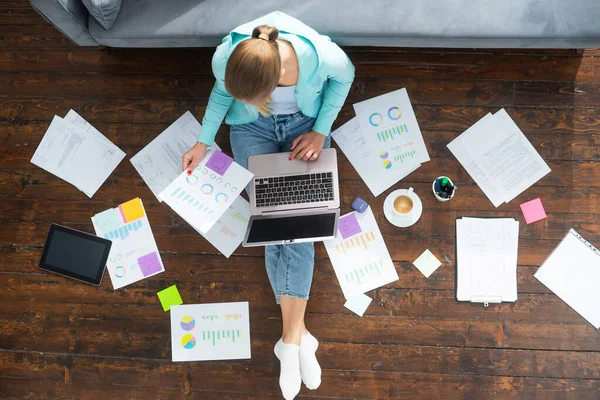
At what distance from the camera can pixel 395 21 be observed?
5.82 feet

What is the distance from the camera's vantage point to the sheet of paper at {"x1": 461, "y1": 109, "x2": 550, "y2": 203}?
2.04 m

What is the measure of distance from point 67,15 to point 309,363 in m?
1.64

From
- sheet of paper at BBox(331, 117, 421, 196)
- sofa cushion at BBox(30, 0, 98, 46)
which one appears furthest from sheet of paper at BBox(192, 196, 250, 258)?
sofa cushion at BBox(30, 0, 98, 46)

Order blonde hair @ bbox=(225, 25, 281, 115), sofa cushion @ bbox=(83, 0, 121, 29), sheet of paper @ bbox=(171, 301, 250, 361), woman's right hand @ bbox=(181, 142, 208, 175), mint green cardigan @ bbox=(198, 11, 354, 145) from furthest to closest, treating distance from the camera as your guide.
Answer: sheet of paper @ bbox=(171, 301, 250, 361)
woman's right hand @ bbox=(181, 142, 208, 175)
sofa cushion @ bbox=(83, 0, 121, 29)
mint green cardigan @ bbox=(198, 11, 354, 145)
blonde hair @ bbox=(225, 25, 281, 115)

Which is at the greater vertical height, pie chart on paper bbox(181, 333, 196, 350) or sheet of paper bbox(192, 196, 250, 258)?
sheet of paper bbox(192, 196, 250, 258)

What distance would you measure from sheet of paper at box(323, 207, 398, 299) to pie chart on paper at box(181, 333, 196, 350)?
695 mm

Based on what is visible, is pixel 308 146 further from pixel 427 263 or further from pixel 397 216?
pixel 427 263

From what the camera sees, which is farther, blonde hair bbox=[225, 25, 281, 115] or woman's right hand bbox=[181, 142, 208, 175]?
woman's right hand bbox=[181, 142, 208, 175]

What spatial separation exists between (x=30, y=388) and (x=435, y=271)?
1.86 m

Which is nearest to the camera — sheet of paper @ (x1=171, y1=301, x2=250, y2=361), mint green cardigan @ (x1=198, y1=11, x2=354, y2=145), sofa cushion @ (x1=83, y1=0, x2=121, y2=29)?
mint green cardigan @ (x1=198, y1=11, x2=354, y2=145)

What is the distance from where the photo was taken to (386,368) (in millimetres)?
2072

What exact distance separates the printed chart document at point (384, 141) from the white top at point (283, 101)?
1.06 feet

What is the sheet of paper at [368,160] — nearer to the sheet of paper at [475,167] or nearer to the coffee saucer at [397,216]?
the coffee saucer at [397,216]

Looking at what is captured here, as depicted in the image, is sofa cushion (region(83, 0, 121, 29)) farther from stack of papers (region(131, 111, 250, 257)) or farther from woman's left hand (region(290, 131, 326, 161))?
woman's left hand (region(290, 131, 326, 161))
